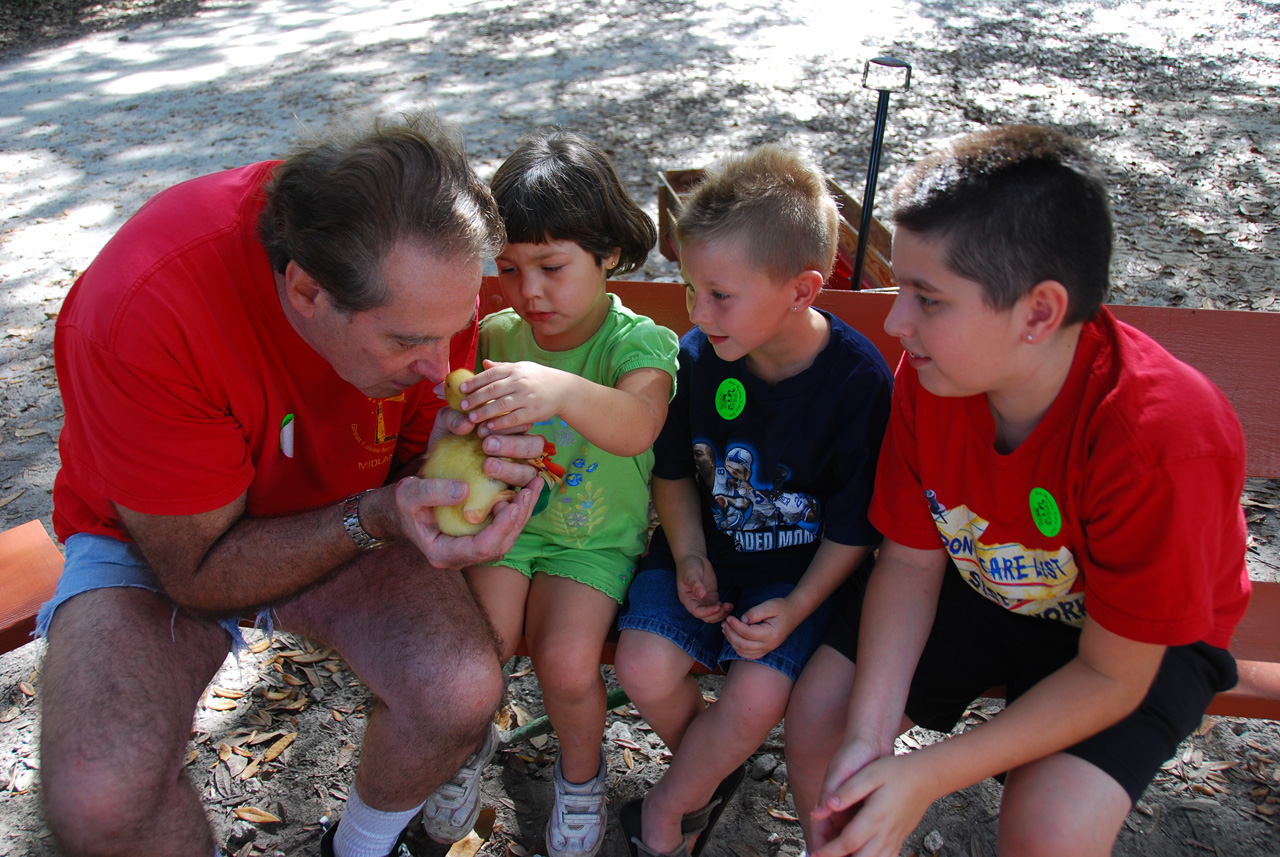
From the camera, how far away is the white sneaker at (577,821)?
2406mm

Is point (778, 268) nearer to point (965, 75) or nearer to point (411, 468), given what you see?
point (411, 468)

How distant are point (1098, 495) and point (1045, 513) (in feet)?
0.56

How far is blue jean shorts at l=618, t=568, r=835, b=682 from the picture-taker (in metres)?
2.23

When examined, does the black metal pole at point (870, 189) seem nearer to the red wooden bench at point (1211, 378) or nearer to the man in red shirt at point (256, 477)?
the red wooden bench at point (1211, 378)

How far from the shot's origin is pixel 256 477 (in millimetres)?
2254

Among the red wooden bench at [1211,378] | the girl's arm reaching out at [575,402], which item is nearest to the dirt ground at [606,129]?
the red wooden bench at [1211,378]

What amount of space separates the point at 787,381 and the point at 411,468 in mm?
1154

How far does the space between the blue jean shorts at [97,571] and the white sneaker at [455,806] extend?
0.74 meters

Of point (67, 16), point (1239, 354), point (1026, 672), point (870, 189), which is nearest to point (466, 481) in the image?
point (1026, 672)

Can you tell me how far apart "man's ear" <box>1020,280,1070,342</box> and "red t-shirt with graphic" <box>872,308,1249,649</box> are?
0.54 ft

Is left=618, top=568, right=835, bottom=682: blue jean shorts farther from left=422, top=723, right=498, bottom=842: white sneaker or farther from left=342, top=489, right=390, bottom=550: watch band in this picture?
left=342, top=489, right=390, bottom=550: watch band

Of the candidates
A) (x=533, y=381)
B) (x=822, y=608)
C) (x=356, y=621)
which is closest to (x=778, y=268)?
(x=533, y=381)

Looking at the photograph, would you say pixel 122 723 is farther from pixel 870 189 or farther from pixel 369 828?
pixel 870 189

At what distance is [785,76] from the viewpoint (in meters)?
8.59
